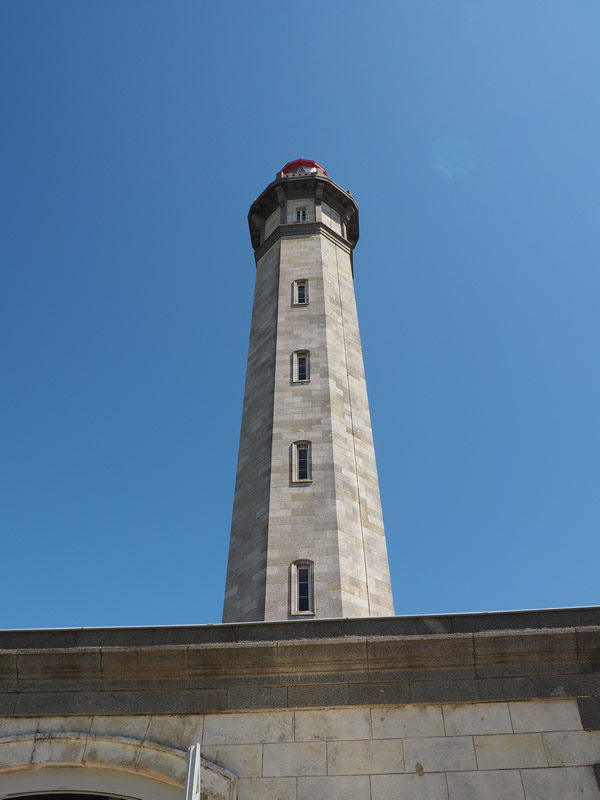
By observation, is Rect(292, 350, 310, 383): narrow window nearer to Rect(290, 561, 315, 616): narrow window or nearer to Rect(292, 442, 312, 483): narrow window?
Rect(292, 442, 312, 483): narrow window

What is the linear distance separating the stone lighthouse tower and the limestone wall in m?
8.00

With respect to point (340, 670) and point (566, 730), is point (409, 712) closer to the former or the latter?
point (340, 670)

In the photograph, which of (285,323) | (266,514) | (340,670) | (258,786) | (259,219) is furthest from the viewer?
(259,219)

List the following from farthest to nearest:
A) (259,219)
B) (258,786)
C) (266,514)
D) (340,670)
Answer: (259,219), (266,514), (340,670), (258,786)

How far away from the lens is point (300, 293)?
83.8 ft

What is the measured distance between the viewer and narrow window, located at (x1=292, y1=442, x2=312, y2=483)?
19812 mm

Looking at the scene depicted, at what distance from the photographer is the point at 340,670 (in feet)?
29.6

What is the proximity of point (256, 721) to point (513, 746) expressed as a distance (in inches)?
125

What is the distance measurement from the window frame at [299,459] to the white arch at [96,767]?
11.4m

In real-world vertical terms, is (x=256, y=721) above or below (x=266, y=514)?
below

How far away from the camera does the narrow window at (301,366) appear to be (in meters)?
22.4

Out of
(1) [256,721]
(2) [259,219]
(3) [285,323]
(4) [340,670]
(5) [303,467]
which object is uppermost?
(2) [259,219]

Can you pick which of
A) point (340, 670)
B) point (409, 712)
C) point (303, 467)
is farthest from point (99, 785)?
point (303, 467)

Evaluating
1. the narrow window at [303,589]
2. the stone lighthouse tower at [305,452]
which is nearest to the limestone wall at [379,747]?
the stone lighthouse tower at [305,452]
